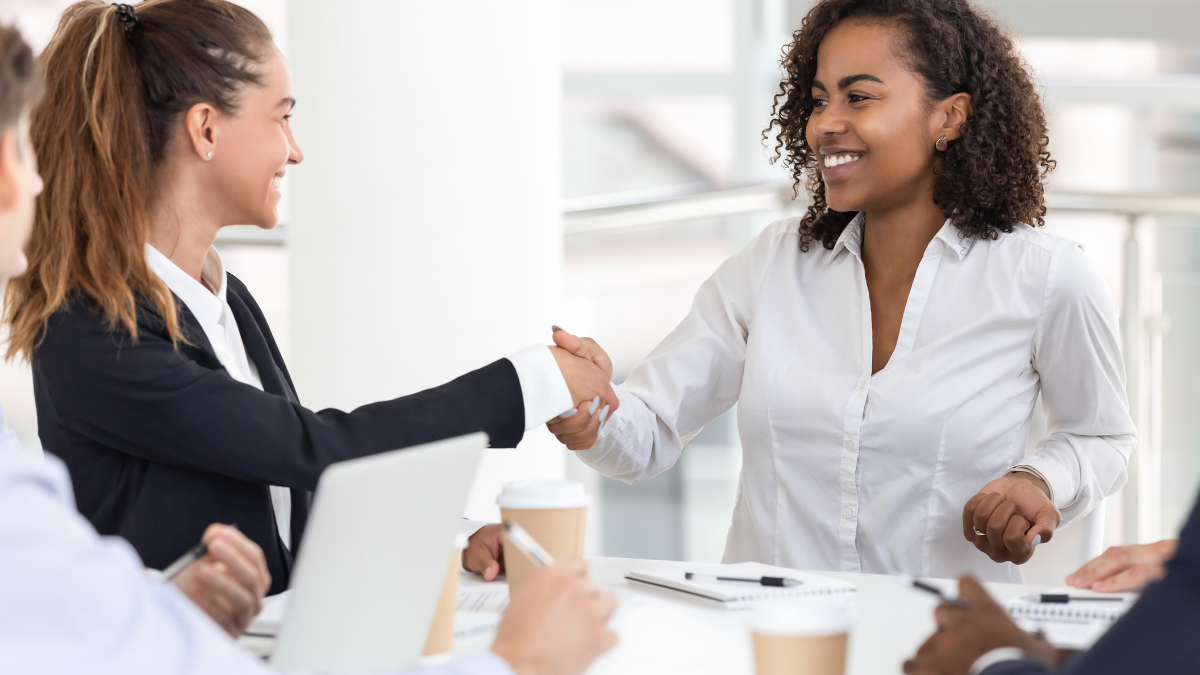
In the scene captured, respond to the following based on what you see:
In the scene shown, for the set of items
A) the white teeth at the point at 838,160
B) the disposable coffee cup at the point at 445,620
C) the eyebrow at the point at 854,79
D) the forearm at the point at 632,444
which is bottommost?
the forearm at the point at 632,444

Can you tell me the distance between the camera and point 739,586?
4.32 ft

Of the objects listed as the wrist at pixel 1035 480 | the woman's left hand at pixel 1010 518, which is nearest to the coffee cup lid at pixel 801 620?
the woman's left hand at pixel 1010 518

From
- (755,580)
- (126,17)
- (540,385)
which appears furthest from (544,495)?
(126,17)

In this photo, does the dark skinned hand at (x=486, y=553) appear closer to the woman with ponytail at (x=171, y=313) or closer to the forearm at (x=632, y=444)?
the woman with ponytail at (x=171, y=313)

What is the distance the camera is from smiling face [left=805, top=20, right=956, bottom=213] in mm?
1896

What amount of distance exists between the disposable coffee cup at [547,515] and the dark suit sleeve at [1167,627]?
23.5 inches

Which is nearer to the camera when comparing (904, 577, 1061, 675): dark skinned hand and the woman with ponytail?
(904, 577, 1061, 675): dark skinned hand

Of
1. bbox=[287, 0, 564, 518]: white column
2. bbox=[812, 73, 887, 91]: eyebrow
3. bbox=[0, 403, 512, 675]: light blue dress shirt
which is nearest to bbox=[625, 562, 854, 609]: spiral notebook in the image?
bbox=[0, 403, 512, 675]: light blue dress shirt

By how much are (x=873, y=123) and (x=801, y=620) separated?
3.77 feet

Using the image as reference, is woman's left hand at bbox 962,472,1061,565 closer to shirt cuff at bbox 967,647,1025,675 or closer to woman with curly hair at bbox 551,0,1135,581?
woman with curly hair at bbox 551,0,1135,581

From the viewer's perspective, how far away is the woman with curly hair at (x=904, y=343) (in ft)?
5.99

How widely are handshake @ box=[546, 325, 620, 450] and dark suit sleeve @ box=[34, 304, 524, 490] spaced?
407 millimetres

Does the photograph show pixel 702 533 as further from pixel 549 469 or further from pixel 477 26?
pixel 477 26

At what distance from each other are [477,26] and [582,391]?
0.95m
